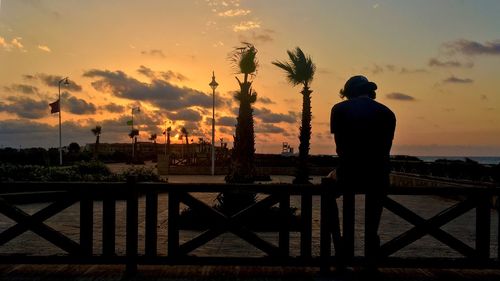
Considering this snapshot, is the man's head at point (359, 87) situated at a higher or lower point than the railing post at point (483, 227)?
higher

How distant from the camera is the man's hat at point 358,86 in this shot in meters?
5.93

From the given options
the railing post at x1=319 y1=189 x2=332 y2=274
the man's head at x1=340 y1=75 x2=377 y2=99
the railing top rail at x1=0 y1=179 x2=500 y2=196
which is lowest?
the railing post at x1=319 y1=189 x2=332 y2=274

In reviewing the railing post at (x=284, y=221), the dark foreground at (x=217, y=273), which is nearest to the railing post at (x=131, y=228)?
the dark foreground at (x=217, y=273)

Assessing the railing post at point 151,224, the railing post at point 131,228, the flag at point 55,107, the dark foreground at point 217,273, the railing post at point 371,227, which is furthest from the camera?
the flag at point 55,107

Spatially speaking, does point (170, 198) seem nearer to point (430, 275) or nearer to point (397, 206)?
point (397, 206)

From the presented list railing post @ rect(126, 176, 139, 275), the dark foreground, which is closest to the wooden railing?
railing post @ rect(126, 176, 139, 275)

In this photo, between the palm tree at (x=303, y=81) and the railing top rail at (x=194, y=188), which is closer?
the railing top rail at (x=194, y=188)

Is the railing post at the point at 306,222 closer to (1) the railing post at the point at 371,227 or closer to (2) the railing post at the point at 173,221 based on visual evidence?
(1) the railing post at the point at 371,227

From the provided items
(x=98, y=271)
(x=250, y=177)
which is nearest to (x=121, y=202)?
(x=250, y=177)

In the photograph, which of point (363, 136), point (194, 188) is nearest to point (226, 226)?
point (194, 188)

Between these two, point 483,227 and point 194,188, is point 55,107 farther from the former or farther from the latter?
point 483,227

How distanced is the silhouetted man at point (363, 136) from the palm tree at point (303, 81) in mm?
25217

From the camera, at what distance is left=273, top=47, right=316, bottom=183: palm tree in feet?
104

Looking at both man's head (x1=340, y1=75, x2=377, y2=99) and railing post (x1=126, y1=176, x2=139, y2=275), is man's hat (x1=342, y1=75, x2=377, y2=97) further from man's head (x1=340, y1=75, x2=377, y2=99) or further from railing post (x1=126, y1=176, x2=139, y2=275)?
railing post (x1=126, y1=176, x2=139, y2=275)
